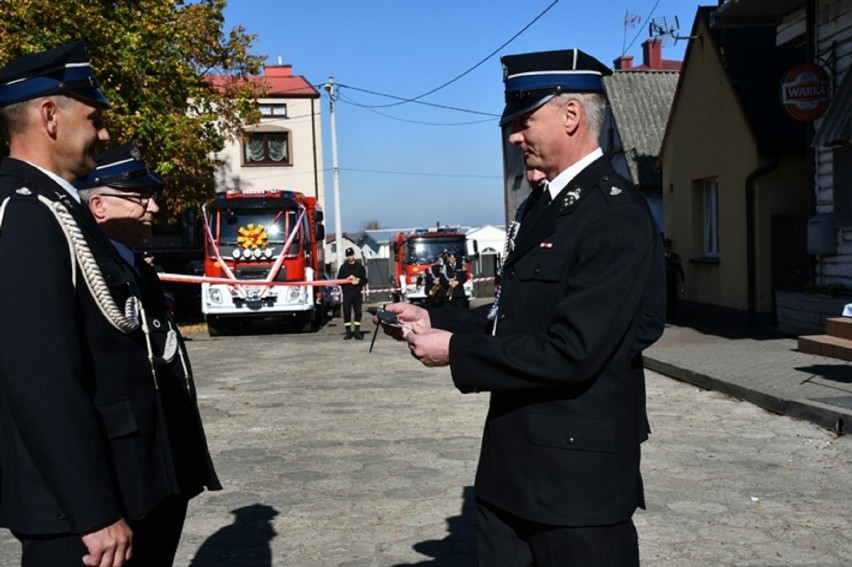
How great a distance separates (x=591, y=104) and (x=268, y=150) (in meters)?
42.9

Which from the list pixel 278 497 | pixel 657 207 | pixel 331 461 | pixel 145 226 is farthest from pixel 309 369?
pixel 657 207

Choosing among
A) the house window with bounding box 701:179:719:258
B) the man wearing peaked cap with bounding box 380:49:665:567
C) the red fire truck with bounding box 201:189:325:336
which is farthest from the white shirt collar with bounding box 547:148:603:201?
the red fire truck with bounding box 201:189:325:336

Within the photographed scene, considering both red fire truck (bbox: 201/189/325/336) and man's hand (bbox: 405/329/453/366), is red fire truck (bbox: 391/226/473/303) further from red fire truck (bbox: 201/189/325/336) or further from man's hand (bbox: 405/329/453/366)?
man's hand (bbox: 405/329/453/366)

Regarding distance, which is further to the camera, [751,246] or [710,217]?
[710,217]

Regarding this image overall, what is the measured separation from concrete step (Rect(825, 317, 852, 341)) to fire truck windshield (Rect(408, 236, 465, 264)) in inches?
834

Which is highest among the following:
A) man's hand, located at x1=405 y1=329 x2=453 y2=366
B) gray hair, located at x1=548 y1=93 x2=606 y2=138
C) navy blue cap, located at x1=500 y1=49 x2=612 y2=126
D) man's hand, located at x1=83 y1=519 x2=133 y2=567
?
navy blue cap, located at x1=500 y1=49 x2=612 y2=126

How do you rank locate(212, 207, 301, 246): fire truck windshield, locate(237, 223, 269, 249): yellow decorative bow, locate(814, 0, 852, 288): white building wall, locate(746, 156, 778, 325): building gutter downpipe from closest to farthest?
locate(814, 0, 852, 288): white building wall, locate(746, 156, 778, 325): building gutter downpipe, locate(237, 223, 269, 249): yellow decorative bow, locate(212, 207, 301, 246): fire truck windshield

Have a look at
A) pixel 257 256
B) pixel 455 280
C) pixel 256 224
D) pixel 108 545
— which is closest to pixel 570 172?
pixel 108 545

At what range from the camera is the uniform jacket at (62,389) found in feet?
8.28

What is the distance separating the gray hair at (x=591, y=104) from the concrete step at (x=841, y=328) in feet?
27.8

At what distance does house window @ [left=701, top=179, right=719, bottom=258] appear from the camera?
21773 mm

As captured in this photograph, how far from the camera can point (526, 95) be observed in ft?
9.71

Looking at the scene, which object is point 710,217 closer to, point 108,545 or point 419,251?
point 419,251

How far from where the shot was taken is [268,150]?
1764 inches
